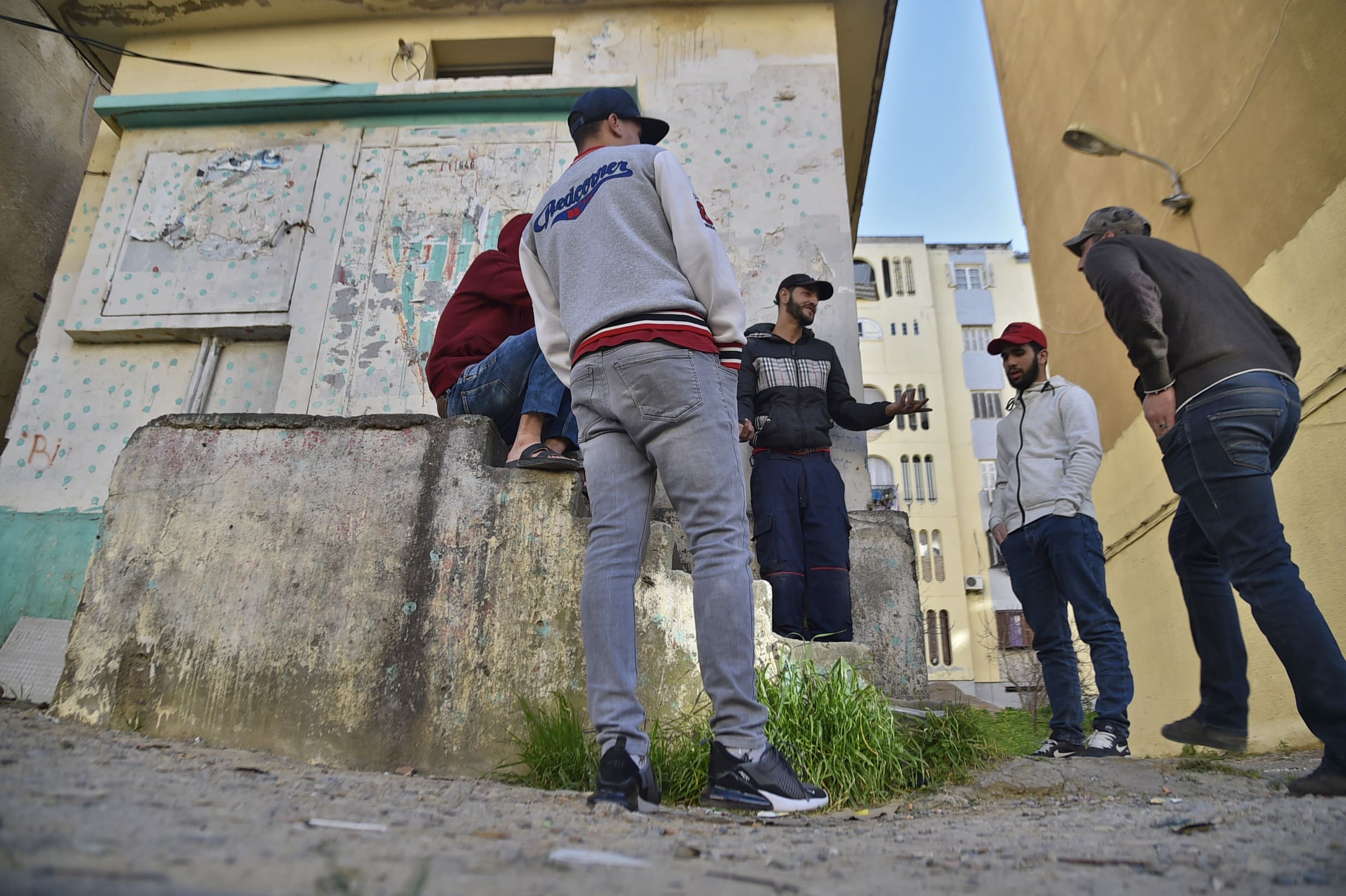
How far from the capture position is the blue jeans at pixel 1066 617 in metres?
3.41

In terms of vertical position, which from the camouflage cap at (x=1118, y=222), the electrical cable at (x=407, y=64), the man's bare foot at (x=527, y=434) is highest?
the electrical cable at (x=407, y=64)

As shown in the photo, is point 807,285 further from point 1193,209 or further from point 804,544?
point 1193,209

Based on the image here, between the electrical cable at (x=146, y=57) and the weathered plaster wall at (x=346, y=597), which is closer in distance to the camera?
the weathered plaster wall at (x=346, y=597)

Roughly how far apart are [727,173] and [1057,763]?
442cm

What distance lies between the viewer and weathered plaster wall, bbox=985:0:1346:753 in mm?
4441

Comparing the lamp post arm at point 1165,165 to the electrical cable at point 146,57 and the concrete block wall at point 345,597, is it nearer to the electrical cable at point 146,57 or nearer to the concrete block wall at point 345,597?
the concrete block wall at point 345,597

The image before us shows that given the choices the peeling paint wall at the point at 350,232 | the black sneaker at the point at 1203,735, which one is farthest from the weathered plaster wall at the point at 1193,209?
the peeling paint wall at the point at 350,232

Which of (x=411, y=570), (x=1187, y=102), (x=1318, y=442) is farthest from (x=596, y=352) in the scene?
(x=1187, y=102)

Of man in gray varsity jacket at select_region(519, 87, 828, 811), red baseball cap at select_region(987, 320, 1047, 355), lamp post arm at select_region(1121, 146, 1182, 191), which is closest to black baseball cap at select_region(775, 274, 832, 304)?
red baseball cap at select_region(987, 320, 1047, 355)

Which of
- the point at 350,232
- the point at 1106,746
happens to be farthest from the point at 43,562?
the point at 1106,746

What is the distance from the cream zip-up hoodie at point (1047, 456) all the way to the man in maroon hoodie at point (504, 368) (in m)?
2.08

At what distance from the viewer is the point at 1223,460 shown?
2.39 meters

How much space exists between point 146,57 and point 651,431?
7.15m

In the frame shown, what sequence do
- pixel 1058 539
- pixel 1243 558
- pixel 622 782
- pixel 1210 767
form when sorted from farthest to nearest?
pixel 1058 539
pixel 1210 767
pixel 1243 558
pixel 622 782
